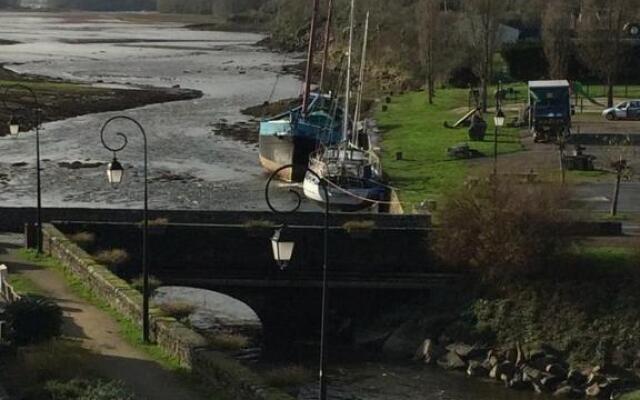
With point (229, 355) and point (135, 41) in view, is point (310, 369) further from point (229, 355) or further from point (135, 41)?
point (135, 41)

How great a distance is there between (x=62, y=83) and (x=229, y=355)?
282 feet

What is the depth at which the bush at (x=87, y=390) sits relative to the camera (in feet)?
61.6

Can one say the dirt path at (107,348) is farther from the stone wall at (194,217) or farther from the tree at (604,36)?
the tree at (604,36)

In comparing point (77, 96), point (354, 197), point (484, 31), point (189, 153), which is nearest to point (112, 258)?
point (354, 197)

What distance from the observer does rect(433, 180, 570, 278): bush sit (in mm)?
33625

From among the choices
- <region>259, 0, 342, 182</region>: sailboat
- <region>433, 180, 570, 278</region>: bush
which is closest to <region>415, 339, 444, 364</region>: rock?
<region>433, 180, 570, 278</region>: bush

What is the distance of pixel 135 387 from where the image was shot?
21.4m

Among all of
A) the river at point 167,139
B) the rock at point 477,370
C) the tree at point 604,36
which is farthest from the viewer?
the tree at point 604,36

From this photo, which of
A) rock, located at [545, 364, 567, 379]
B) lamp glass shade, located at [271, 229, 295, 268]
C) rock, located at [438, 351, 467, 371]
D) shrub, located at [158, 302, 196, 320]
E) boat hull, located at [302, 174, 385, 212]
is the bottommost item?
rock, located at [438, 351, 467, 371]

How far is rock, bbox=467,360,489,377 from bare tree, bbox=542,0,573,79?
4682cm

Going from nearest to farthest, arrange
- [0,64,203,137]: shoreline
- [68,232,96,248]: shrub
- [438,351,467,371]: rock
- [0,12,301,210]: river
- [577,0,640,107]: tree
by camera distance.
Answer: [438,351,467,371]: rock, [68,232,96,248]: shrub, [0,12,301,210]: river, [577,0,640,107]: tree, [0,64,203,137]: shoreline

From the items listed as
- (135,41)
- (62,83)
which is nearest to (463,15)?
(62,83)

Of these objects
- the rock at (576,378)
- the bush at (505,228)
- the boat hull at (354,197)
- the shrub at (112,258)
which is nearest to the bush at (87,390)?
the shrub at (112,258)

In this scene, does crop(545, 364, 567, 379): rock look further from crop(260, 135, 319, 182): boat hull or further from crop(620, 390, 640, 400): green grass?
crop(260, 135, 319, 182): boat hull
